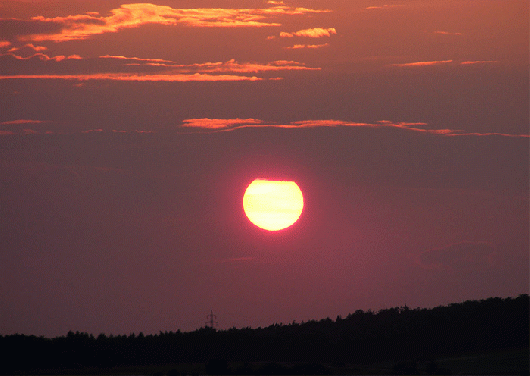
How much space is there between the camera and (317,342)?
252 ft

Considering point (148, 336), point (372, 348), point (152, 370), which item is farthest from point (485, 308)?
point (152, 370)

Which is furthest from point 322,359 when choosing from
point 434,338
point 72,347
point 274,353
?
point 72,347

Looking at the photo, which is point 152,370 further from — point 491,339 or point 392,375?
point 491,339

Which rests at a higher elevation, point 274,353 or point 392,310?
point 392,310

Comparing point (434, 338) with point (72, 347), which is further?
point (434, 338)

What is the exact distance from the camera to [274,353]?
236ft

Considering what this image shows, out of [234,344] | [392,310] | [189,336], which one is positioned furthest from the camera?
[392,310]

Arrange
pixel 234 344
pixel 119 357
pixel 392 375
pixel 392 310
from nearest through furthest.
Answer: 1. pixel 392 375
2. pixel 119 357
3. pixel 234 344
4. pixel 392 310

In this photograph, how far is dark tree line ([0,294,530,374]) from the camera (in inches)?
2665

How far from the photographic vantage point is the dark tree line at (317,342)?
67688 mm

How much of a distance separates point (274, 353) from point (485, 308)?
21.7 m

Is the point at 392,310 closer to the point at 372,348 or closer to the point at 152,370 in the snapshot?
the point at 372,348

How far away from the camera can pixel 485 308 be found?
3342 inches

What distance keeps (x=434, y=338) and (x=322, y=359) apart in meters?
11.1
